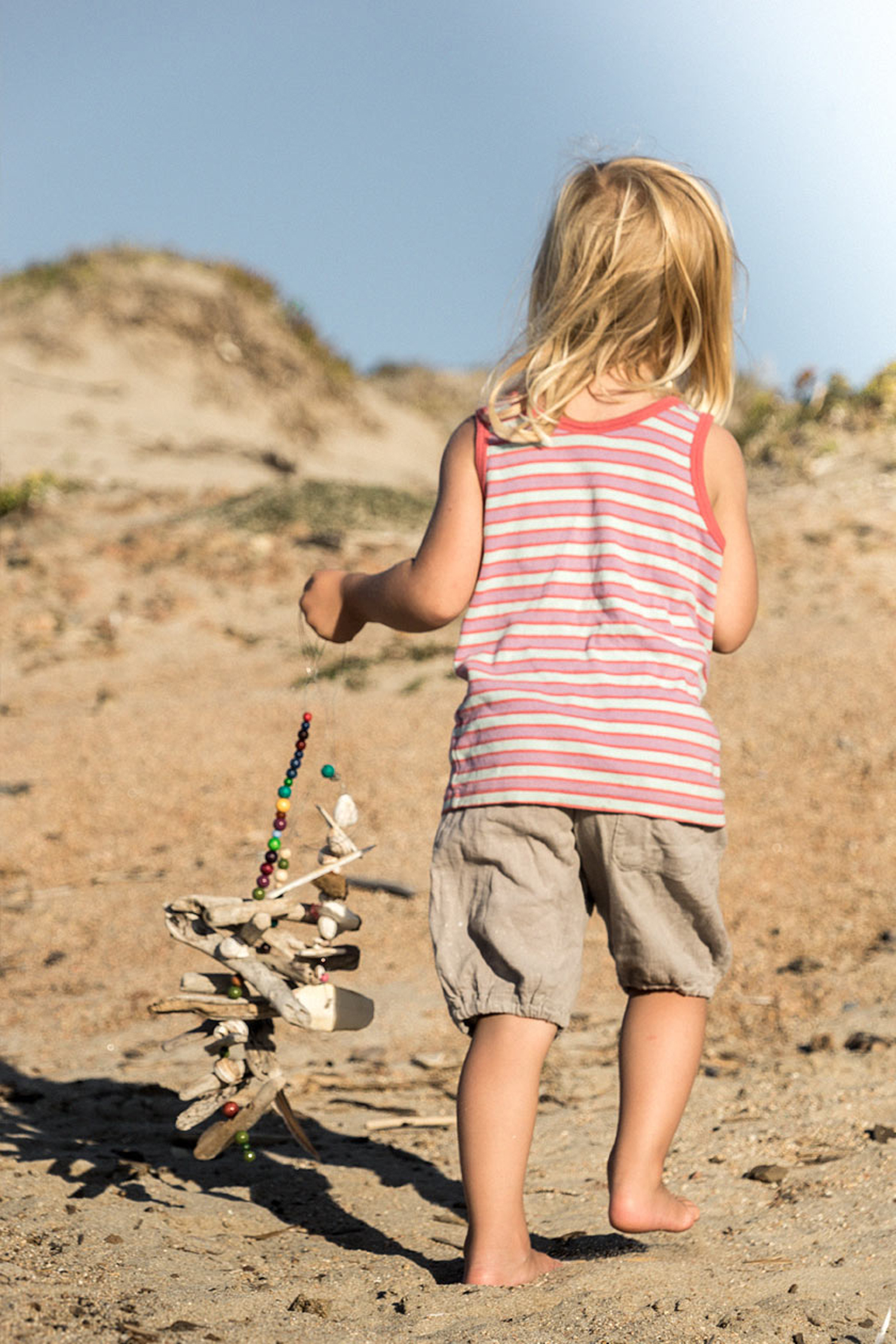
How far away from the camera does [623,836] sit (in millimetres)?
2078

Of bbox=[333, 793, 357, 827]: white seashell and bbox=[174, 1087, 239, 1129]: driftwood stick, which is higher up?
bbox=[333, 793, 357, 827]: white seashell

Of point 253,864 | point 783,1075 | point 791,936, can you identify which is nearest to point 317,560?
point 253,864

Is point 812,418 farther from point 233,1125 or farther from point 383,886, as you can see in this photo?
point 233,1125

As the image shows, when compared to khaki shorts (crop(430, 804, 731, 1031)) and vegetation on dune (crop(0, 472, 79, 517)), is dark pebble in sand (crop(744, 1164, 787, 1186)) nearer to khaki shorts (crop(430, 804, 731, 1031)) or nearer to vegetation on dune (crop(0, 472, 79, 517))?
khaki shorts (crop(430, 804, 731, 1031))

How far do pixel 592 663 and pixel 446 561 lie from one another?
326mm

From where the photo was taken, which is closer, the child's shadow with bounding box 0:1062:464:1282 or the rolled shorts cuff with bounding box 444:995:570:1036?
the rolled shorts cuff with bounding box 444:995:570:1036

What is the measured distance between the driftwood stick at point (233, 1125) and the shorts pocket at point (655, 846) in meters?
0.73

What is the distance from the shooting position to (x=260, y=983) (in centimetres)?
226

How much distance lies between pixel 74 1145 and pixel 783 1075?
171cm

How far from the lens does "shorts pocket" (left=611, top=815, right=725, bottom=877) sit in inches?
81.7

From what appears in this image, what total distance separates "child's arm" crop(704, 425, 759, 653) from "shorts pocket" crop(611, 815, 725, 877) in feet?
1.29

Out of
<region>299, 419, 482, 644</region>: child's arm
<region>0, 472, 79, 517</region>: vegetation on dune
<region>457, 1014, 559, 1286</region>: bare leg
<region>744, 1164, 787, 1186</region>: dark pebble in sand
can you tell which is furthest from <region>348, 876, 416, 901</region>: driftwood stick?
→ <region>0, 472, 79, 517</region>: vegetation on dune

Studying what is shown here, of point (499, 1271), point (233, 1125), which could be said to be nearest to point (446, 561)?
point (233, 1125)

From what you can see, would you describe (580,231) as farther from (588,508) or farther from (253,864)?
(253,864)
